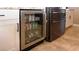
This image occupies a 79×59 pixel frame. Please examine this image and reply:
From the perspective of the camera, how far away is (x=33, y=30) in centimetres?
184

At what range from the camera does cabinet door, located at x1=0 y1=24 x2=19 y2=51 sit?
1312 mm

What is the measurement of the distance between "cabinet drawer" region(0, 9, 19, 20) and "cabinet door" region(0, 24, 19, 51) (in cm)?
8

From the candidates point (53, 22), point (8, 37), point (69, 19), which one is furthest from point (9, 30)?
point (69, 19)

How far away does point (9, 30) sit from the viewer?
136cm

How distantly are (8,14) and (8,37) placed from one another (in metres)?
0.24

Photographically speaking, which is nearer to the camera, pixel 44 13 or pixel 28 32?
pixel 28 32

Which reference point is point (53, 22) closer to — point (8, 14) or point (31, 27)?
point (31, 27)

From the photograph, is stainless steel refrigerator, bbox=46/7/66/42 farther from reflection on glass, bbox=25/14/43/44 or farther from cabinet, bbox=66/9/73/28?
cabinet, bbox=66/9/73/28

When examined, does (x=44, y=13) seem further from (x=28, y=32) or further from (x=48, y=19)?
(x=28, y=32)

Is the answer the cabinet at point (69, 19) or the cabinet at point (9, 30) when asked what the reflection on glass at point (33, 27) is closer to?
the cabinet at point (9, 30)

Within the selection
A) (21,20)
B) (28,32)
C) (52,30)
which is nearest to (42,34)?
(52,30)

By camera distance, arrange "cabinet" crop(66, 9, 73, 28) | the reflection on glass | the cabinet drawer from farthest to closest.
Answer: "cabinet" crop(66, 9, 73, 28) < the reflection on glass < the cabinet drawer

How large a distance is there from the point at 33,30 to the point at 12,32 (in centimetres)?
49

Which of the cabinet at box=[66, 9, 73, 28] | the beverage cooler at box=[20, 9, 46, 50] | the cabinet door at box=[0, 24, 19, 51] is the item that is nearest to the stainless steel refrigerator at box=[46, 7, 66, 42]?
the beverage cooler at box=[20, 9, 46, 50]
